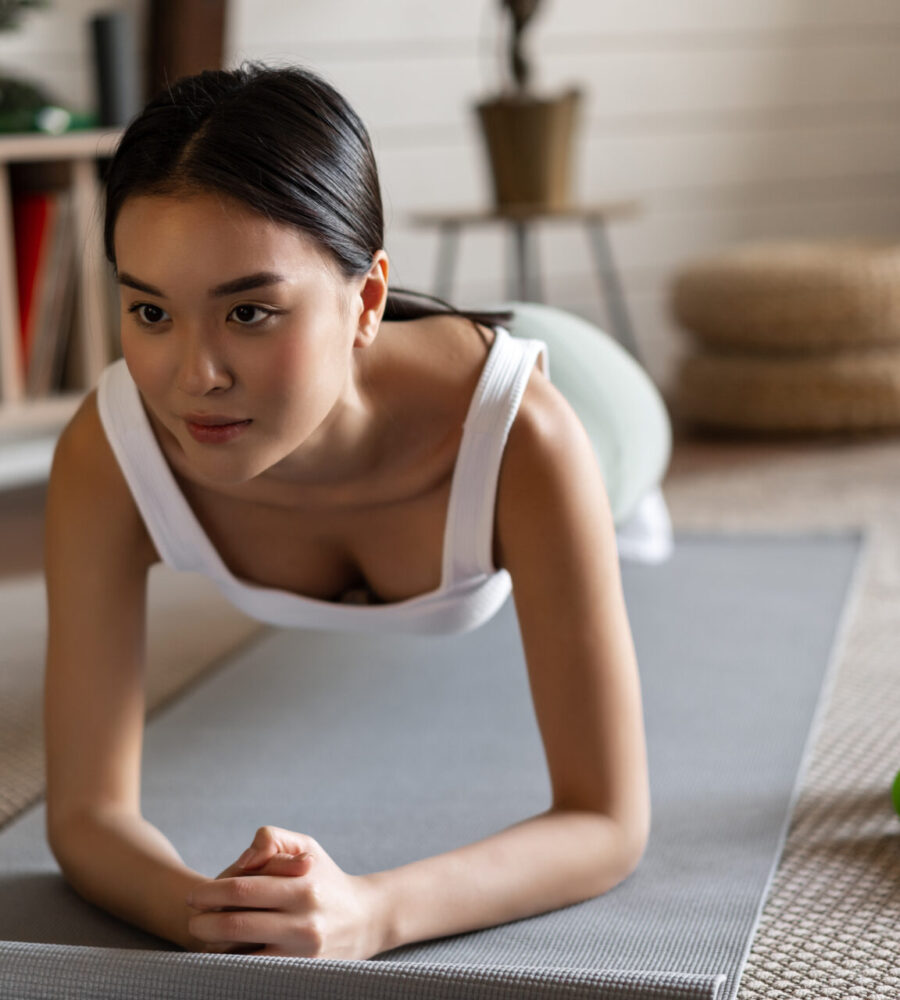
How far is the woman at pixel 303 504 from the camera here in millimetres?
792

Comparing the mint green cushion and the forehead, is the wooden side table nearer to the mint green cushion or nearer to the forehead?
the mint green cushion

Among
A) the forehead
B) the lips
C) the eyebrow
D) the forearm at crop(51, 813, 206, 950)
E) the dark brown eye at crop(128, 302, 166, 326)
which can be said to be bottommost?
the forearm at crop(51, 813, 206, 950)

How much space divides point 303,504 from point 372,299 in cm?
22

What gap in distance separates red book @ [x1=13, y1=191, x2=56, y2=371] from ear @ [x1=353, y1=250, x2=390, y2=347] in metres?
1.40

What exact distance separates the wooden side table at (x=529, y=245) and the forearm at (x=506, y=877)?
74.9 inches

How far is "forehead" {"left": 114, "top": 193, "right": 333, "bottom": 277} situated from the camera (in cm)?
77

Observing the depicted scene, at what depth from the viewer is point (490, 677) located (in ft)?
4.83

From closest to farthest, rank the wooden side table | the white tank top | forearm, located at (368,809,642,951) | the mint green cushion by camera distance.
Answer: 1. forearm, located at (368,809,642,951)
2. the white tank top
3. the mint green cushion
4. the wooden side table

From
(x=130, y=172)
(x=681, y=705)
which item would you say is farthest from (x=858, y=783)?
(x=130, y=172)

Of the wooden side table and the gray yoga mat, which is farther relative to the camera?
the wooden side table

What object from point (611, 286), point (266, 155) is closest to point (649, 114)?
point (611, 286)

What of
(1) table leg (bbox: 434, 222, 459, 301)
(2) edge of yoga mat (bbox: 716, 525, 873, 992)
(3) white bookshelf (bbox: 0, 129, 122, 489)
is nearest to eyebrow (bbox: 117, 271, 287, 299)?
(2) edge of yoga mat (bbox: 716, 525, 873, 992)

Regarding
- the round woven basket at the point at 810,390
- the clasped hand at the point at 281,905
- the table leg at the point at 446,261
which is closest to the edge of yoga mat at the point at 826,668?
the clasped hand at the point at 281,905

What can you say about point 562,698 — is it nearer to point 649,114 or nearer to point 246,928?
point 246,928
